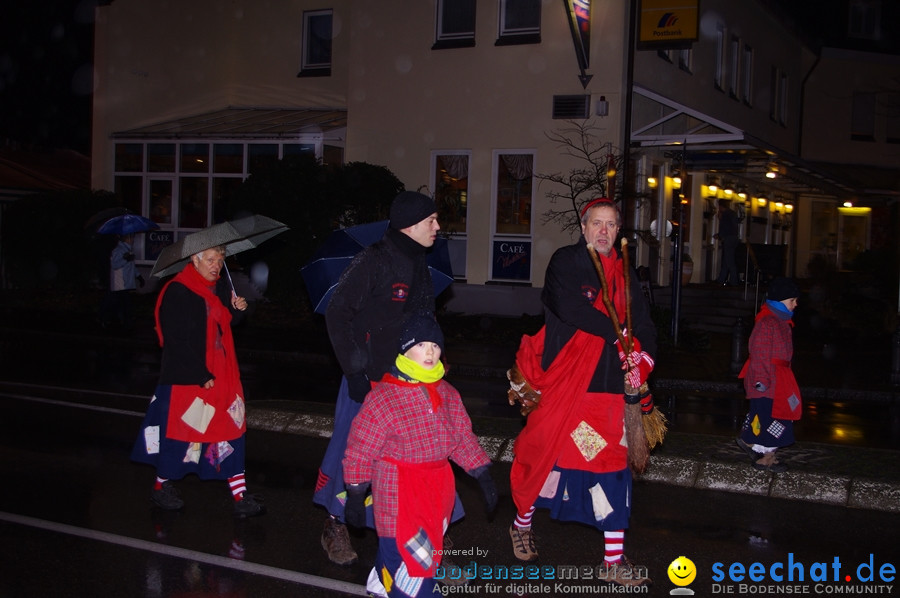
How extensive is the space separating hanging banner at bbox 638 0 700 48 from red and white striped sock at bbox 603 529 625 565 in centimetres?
1443

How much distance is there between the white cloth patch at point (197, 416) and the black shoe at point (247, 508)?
596 millimetres

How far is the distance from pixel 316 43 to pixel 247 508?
1979cm

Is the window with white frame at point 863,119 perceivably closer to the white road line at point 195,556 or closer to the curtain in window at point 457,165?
the curtain in window at point 457,165

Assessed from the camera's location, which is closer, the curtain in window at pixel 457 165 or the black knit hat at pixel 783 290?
the black knit hat at pixel 783 290

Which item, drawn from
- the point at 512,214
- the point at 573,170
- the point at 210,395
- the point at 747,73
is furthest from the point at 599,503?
the point at 747,73

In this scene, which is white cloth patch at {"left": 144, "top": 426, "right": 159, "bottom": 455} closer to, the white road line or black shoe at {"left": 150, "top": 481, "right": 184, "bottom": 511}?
black shoe at {"left": 150, "top": 481, "right": 184, "bottom": 511}

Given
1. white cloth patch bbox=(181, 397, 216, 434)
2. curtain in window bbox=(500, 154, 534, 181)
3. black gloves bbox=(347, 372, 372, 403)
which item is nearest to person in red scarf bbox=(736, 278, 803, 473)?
black gloves bbox=(347, 372, 372, 403)

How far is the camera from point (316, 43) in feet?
78.3

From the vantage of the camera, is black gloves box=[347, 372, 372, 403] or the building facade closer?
black gloves box=[347, 372, 372, 403]

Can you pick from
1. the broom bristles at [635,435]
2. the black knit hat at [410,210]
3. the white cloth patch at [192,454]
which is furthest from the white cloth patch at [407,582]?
the white cloth patch at [192,454]

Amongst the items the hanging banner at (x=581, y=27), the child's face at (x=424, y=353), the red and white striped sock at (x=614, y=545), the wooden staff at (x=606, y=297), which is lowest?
the red and white striped sock at (x=614, y=545)

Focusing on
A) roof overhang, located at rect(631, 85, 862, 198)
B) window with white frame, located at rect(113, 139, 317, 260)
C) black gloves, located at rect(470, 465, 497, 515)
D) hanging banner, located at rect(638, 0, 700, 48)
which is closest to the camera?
black gloves, located at rect(470, 465, 497, 515)

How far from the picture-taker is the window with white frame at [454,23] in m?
20.2

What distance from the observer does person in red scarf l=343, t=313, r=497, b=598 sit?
406 cm
